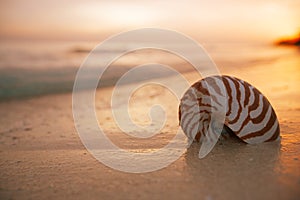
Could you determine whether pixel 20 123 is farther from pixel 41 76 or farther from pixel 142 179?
pixel 41 76

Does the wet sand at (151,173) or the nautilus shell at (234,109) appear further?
the nautilus shell at (234,109)

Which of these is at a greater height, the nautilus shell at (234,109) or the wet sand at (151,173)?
the nautilus shell at (234,109)

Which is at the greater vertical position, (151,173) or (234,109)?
(234,109)

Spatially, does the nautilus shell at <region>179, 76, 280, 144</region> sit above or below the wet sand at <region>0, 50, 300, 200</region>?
above

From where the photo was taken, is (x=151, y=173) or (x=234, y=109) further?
(x=234, y=109)

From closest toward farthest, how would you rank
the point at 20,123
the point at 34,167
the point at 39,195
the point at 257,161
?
1. the point at 39,195
2. the point at 257,161
3. the point at 34,167
4. the point at 20,123

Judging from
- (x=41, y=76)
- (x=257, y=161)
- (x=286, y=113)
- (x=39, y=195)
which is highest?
(x=41, y=76)

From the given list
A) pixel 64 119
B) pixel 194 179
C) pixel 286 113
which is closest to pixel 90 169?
pixel 194 179

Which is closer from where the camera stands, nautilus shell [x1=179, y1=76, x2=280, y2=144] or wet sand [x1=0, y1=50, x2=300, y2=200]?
wet sand [x1=0, y1=50, x2=300, y2=200]
